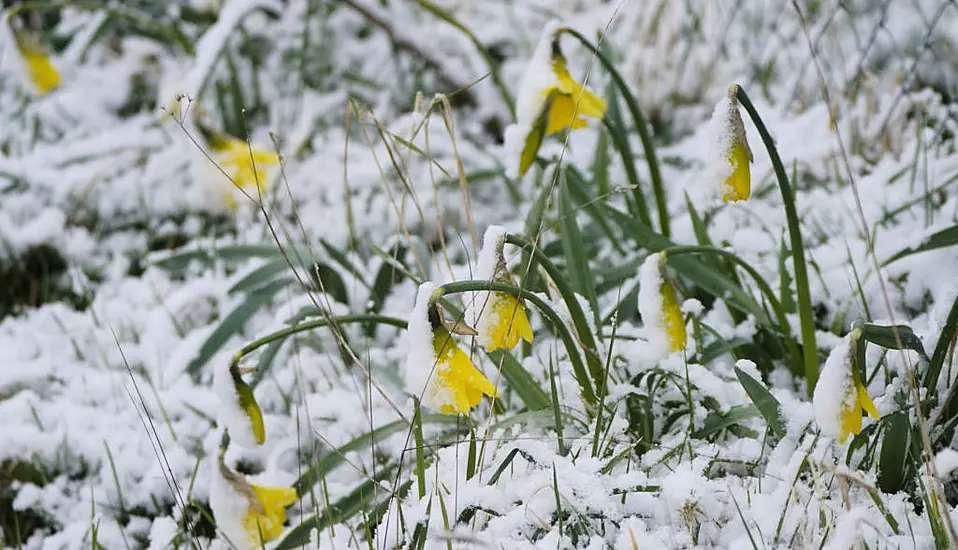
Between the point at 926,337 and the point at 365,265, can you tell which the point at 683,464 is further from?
the point at 365,265

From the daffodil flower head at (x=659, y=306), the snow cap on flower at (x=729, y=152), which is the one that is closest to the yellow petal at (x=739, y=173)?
the snow cap on flower at (x=729, y=152)

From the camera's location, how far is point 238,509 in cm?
109

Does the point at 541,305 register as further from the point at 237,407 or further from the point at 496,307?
the point at 237,407

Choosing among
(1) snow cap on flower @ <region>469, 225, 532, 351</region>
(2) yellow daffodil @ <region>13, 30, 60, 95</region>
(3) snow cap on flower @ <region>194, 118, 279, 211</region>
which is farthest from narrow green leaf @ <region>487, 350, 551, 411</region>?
(2) yellow daffodil @ <region>13, 30, 60, 95</region>

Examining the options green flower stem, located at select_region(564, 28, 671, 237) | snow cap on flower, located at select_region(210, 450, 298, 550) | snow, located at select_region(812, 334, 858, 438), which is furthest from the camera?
green flower stem, located at select_region(564, 28, 671, 237)

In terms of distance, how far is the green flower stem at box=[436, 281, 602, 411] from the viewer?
2.97 feet

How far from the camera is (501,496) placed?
97cm

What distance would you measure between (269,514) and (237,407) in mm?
172

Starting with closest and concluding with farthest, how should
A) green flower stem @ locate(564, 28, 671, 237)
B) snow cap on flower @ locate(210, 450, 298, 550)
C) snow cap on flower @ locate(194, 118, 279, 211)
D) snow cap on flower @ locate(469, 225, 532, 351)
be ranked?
snow cap on flower @ locate(469, 225, 532, 351), snow cap on flower @ locate(210, 450, 298, 550), green flower stem @ locate(564, 28, 671, 237), snow cap on flower @ locate(194, 118, 279, 211)

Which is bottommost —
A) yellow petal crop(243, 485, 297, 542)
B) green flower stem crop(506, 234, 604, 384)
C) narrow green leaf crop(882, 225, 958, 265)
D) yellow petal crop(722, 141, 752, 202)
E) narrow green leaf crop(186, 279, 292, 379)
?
yellow petal crop(243, 485, 297, 542)

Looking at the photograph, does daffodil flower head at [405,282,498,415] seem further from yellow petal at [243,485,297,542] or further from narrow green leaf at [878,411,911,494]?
narrow green leaf at [878,411,911,494]

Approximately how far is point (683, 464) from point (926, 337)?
0.37 meters

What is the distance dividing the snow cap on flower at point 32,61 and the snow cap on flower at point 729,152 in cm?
188

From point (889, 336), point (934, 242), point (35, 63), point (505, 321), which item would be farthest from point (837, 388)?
point (35, 63)
